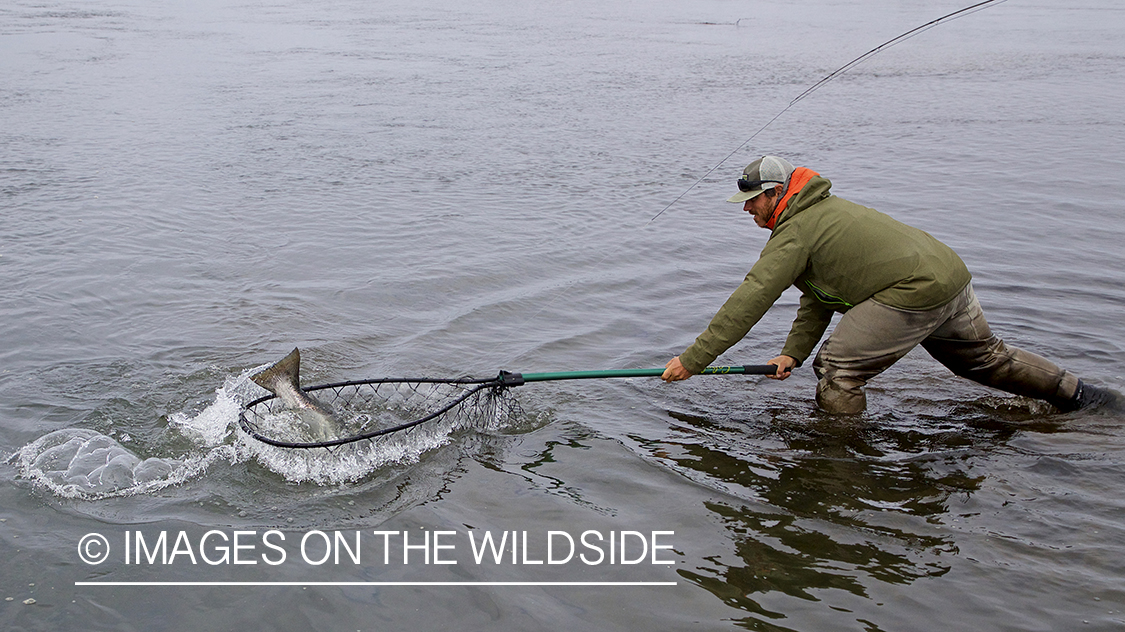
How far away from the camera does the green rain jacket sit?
4977 millimetres

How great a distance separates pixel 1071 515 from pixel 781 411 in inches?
73.7

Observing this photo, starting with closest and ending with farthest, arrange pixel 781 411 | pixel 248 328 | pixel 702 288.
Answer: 1. pixel 781 411
2. pixel 248 328
3. pixel 702 288

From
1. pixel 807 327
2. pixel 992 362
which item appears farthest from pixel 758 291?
pixel 992 362

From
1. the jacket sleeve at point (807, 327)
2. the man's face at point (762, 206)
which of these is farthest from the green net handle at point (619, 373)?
the man's face at point (762, 206)

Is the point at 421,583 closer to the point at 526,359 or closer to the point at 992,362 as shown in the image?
the point at 526,359

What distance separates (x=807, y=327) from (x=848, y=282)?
0.55m

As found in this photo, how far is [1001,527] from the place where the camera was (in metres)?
4.43

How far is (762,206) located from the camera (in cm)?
515

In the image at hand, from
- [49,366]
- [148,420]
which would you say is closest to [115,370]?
[49,366]

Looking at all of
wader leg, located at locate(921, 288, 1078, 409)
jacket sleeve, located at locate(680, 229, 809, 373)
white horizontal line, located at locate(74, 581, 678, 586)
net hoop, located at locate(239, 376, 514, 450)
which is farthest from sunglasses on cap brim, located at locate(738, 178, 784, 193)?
white horizontal line, located at locate(74, 581, 678, 586)

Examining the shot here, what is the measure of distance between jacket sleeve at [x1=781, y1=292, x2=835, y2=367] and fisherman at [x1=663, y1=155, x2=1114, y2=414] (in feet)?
0.26

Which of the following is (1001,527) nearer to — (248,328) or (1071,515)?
(1071,515)

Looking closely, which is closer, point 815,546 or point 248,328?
point 815,546

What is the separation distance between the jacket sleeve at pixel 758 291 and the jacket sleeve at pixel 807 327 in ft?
1.64
